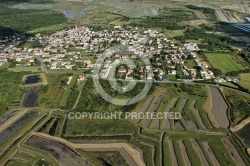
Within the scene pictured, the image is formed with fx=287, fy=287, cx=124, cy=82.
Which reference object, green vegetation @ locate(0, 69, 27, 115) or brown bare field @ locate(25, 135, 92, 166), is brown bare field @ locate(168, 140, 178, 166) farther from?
green vegetation @ locate(0, 69, 27, 115)

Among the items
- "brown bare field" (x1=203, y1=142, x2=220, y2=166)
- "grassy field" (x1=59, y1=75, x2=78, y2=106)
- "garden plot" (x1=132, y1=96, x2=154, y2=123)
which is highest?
"grassy field" (x1=59, y1=75, x2=78, y2=106)

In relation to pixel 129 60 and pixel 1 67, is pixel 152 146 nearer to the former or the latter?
pixel 129 60

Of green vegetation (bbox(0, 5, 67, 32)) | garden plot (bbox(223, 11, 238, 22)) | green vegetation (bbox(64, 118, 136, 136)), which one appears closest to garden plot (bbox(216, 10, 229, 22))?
garden plot (bbox(223, 11, 238, 22))

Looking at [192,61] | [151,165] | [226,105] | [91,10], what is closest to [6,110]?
[151,165]

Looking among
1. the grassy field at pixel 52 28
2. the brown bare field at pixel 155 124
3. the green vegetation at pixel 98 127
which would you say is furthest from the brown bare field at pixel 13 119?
the grassy field at pixel 52 28

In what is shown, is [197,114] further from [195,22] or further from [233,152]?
[195,22]
